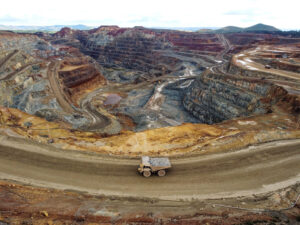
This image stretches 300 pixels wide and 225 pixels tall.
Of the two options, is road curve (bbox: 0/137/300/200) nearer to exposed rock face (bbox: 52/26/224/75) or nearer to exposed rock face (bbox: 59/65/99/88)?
exposed rock face (bbox: 59/65/99/88)

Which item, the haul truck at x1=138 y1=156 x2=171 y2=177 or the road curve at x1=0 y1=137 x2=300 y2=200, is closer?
the road curve at x1=0 y1=137 x2=300 y2=200

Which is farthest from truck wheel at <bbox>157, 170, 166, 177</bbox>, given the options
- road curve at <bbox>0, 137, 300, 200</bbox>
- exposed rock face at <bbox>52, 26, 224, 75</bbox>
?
exposed rock face at <bbox>52, 26, 224, 75</bbox>

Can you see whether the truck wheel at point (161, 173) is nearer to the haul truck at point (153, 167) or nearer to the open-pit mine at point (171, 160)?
the haul truck at point (153, 167)

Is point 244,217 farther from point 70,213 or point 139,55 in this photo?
point 139,55

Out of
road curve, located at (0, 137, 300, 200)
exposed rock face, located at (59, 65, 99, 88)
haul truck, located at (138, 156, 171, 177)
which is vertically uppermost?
haul truck, located at (138, 156, 171, 177)

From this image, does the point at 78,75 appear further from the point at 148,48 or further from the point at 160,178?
the point at 160,178

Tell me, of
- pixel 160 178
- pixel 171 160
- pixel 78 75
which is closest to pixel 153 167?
pixel 160 178

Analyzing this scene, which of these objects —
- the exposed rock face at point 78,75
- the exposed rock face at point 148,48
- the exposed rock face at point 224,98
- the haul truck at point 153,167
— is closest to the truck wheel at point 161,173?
the haul truck at point 153,167
